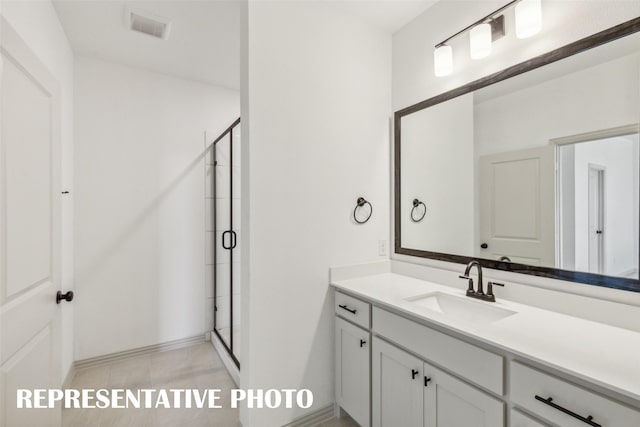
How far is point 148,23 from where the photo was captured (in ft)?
6.72

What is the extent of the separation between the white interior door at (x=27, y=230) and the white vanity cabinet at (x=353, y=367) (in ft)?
4.61

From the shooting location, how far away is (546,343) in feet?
3.29

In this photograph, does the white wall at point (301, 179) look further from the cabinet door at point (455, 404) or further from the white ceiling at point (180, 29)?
the cabinet door at point (455, 404)

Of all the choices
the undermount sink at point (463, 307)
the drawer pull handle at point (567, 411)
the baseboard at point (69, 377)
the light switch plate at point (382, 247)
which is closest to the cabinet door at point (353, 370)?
the undermount sink at point (463, 307)

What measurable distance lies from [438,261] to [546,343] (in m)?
0.86

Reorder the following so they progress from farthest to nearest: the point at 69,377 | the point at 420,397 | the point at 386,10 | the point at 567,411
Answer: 1. the point at 69,377
2. the point at 386,10
3. the point at 420,397
4. the point at 567,411

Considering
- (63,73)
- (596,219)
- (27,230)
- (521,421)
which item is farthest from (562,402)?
(63,73)

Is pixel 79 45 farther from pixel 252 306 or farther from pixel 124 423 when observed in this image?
pixel 124 423

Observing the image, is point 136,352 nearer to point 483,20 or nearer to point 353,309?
point 353,309

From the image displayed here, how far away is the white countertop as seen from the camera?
81 cm

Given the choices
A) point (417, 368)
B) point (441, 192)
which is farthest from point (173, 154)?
point (417, 368)

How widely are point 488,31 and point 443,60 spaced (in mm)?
266

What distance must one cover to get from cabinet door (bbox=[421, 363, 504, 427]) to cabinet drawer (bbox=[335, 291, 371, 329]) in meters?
0.40

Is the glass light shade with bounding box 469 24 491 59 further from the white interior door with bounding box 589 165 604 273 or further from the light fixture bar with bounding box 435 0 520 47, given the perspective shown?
the white interior door with bounding box 589 165 604 273
